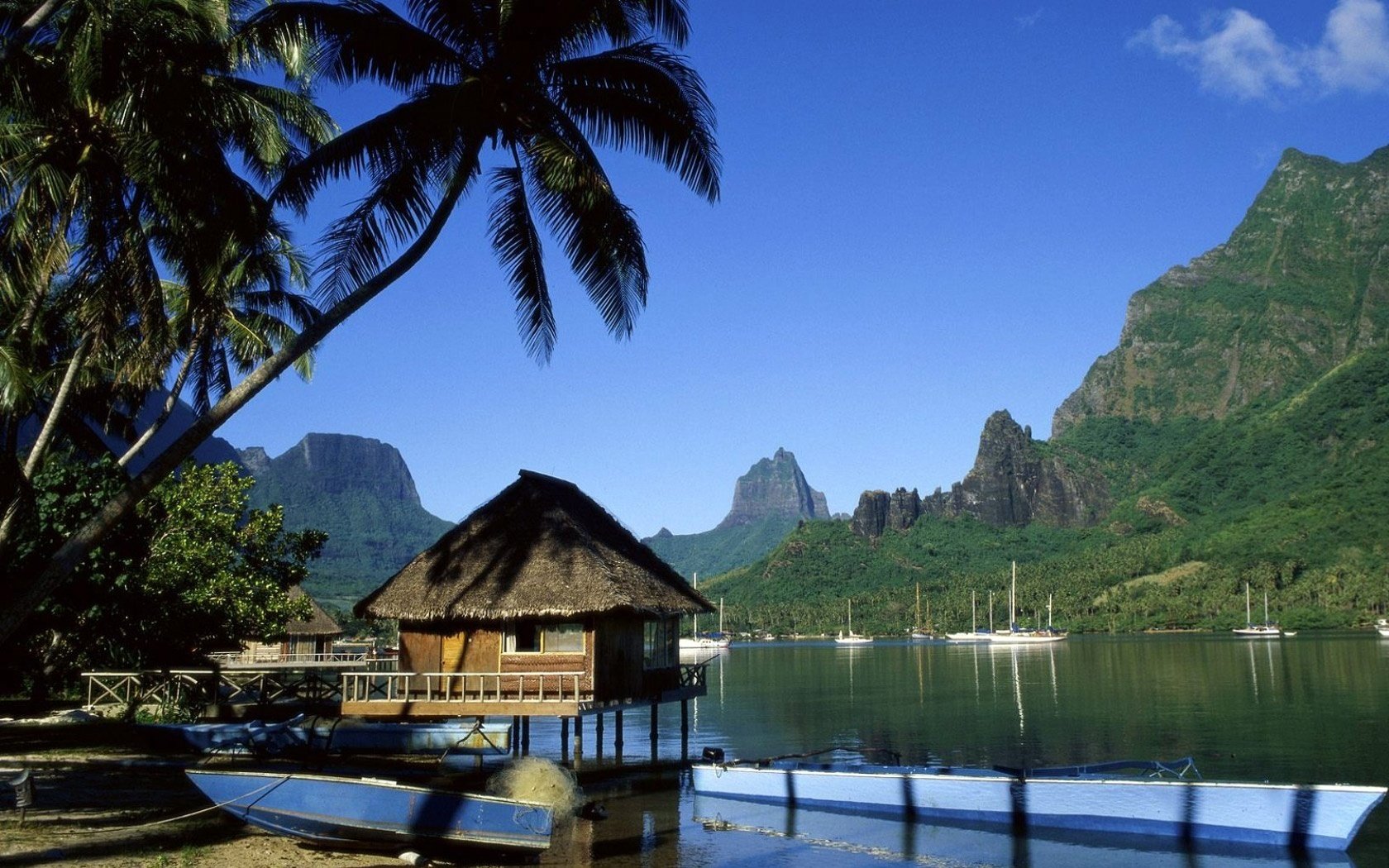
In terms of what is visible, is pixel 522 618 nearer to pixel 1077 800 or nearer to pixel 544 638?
pixel 544 638

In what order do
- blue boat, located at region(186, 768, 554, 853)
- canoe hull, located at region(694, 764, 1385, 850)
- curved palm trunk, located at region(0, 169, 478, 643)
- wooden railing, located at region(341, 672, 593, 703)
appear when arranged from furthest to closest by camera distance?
wooden railing, located at region(341, 672, 593, 703) < canoe hull, located at region(694, 764, 1385, 850) < blue boat, located at region(186, 768, 554, 853) < curved palm trunk, located at region(0, 169, 478, 643)

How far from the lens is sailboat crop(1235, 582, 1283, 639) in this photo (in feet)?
374

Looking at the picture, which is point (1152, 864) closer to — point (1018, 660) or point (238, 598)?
point (238, 598)

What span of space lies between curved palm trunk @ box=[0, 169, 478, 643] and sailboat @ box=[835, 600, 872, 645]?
144 meters

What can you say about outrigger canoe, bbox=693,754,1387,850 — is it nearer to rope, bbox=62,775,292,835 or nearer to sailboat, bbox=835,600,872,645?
rope, bbox=62,775,292,835

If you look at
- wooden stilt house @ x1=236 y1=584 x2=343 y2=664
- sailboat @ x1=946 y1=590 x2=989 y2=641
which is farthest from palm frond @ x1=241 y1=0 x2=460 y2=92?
sailboat @ x1=946 y1=590 x2=989 y2=641

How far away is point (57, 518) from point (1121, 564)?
155729 millimetres

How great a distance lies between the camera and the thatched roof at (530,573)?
22.9 metres

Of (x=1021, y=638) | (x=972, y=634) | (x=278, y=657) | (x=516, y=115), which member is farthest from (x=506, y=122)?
(x=972, y=634)

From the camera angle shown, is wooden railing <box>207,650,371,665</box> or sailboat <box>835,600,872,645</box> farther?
sailboat <box>835,600,872,645</box>

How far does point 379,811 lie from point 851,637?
146607 millimetres

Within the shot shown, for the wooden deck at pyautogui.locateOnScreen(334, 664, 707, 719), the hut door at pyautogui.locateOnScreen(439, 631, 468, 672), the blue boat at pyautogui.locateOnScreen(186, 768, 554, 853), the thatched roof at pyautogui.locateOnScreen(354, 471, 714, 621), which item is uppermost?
the thatched roof at pyautogui.locateOnScreen(354, 471, 714, 621)

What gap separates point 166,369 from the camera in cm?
2072

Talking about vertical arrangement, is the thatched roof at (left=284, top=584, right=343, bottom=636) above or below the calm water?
above
